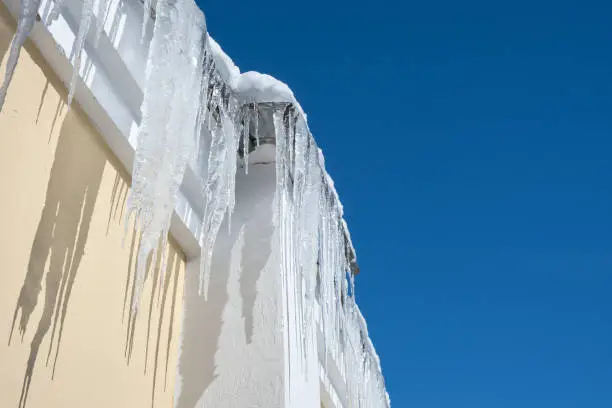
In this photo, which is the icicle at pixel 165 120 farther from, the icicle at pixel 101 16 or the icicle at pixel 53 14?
the icicle at pixel 53 14

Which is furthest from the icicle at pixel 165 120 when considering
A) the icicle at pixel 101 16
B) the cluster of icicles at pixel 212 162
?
the icicle at pixel 101 16

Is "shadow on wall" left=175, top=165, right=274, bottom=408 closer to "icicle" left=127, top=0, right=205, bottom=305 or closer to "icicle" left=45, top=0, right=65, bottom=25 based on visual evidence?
"icicle" left=127, top=0, right=205, bottom=305

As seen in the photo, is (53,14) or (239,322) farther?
(239,322)

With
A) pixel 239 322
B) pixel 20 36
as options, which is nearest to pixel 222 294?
pixel 239 322

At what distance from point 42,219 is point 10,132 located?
204mm

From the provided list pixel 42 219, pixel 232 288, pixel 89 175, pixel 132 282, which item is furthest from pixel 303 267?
pixel 42 219

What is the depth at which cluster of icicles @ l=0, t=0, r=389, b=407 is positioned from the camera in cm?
170

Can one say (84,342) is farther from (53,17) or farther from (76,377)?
(53,17)

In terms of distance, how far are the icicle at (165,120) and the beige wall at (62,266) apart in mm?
153

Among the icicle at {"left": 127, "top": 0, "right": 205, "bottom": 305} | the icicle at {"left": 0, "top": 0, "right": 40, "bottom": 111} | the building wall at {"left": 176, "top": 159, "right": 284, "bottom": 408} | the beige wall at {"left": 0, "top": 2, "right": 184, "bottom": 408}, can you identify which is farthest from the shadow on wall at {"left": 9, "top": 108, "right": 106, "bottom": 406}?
the building wall at {"left": 176, "top": 159, "right": 284, "bottom": 408}

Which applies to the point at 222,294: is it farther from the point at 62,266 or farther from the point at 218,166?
the point at 62,266

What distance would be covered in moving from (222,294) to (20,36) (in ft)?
4.33

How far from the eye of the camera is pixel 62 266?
1645 millimetres

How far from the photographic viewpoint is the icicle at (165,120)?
170cm
